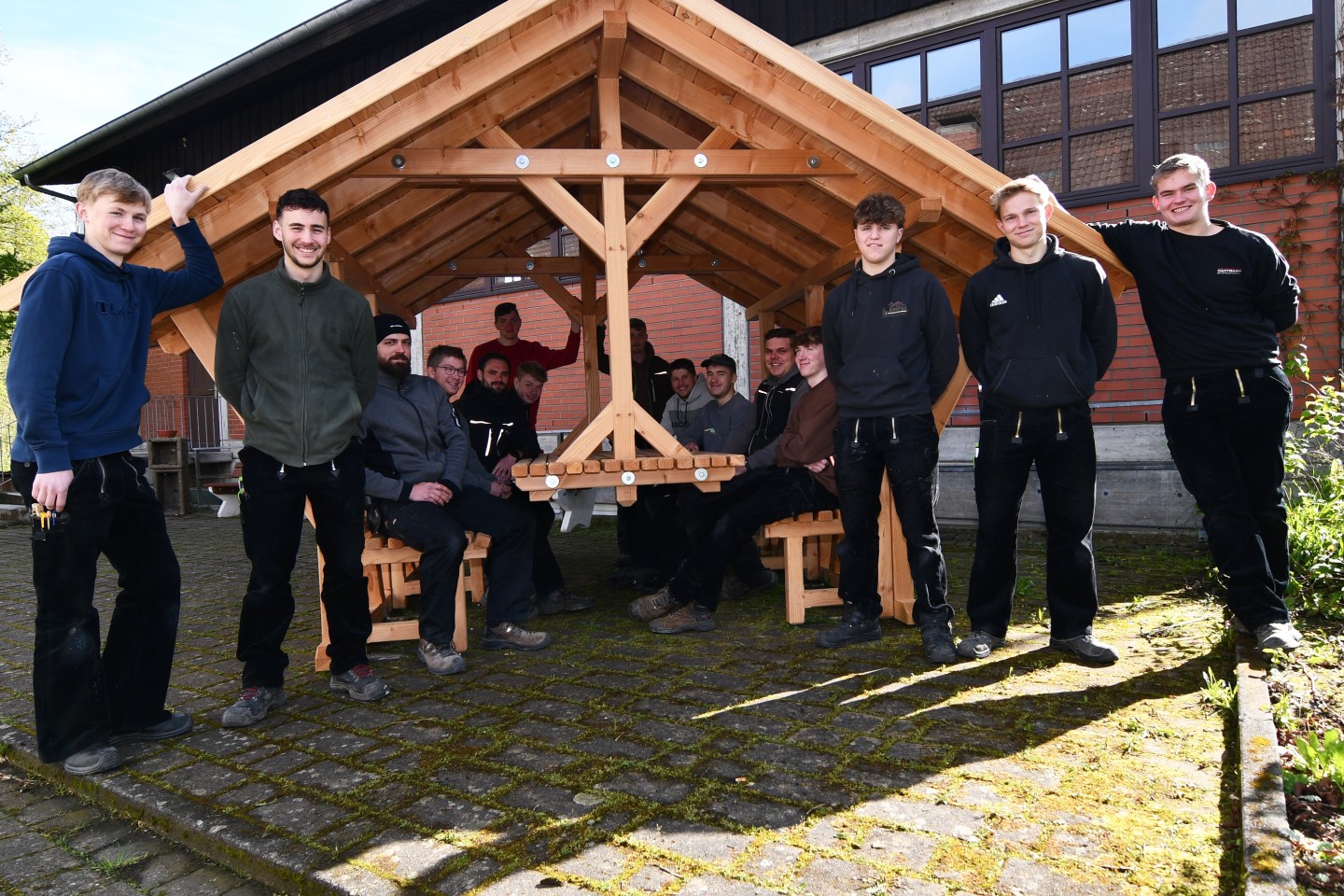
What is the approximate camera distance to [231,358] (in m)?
3.81

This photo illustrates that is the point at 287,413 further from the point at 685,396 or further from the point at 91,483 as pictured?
the point at 685,396

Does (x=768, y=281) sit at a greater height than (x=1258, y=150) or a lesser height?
lesser

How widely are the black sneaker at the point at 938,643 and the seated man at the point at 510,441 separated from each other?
2172mm

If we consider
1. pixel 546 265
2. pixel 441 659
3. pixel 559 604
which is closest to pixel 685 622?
pixel 559 604

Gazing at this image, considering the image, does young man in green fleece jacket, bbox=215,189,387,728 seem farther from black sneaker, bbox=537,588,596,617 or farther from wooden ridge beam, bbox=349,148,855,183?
black sneaker, bbox=537,588,596,617

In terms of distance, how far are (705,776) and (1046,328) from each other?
7.94ft

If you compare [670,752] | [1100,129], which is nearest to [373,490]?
[670,752]

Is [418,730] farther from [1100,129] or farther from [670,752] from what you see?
[1100,129]

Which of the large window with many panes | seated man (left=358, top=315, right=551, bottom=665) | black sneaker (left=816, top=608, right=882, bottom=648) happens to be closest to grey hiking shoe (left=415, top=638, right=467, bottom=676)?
seated man (left=358, top=315, right=551, bottom=665)

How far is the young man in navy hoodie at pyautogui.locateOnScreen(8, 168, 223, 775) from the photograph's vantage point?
323 centimetres

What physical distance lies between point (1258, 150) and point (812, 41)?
4006 mm

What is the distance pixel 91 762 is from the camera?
3328 millimetres

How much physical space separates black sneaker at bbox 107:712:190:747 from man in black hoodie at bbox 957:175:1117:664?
3.26m

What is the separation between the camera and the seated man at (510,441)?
225 inches
